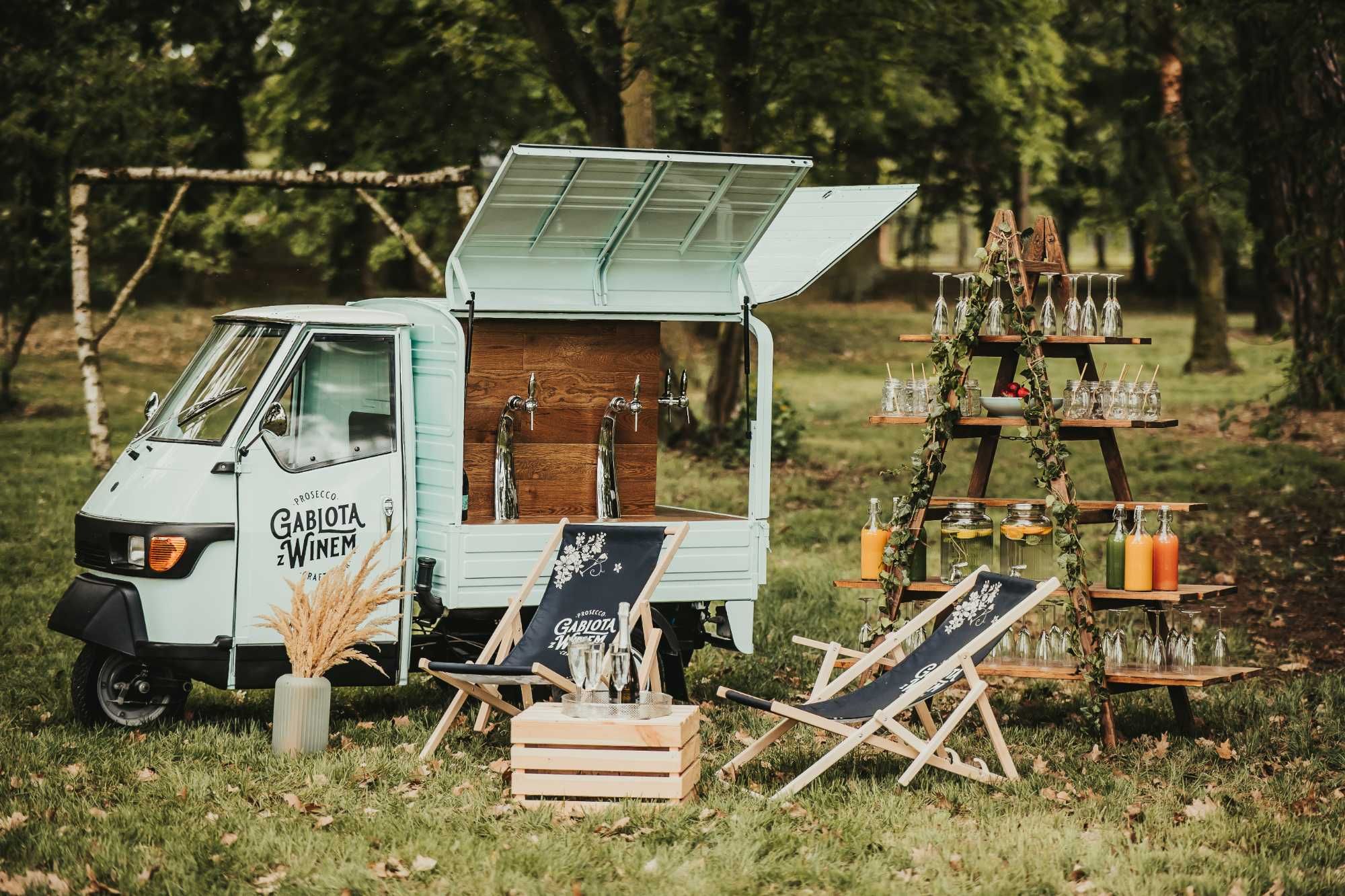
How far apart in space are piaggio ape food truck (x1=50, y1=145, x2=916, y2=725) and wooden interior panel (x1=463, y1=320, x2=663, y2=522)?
0.04 feet

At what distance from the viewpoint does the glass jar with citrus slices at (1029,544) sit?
7.21 meters

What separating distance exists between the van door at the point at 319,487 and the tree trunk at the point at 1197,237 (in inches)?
653

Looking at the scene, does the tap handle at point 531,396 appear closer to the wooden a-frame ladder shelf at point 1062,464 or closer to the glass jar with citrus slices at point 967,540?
the wooden a-frame ladder shelf at point 1062,464

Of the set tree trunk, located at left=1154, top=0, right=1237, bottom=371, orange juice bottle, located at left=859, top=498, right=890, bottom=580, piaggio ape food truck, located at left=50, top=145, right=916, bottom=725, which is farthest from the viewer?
tree trunk, located at left=1154, top=0, right=1237, bottom=371

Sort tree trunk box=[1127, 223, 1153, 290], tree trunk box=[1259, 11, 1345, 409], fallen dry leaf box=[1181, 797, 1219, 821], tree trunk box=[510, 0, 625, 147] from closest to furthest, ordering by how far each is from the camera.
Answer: fallen dry leaf box=[1181, 797, 1219, 821] < tree trunk box=[1259, 11, 1345, 409] < tree trunk box=[510, 0, 625, 147] < tree trunk box=[1127, 223, 1153, 290]

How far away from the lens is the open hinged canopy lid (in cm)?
720

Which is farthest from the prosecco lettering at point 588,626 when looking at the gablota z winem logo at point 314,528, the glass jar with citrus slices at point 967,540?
the glass jar with citrus slices at point 967,540

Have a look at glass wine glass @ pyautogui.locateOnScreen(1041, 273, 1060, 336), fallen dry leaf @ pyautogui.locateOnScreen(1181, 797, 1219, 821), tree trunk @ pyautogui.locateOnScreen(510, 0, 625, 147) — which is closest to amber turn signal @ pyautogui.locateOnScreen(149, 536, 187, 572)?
glass wine glass @ pyautogui.locateOnScreen(1041, 273, 1060, 336)

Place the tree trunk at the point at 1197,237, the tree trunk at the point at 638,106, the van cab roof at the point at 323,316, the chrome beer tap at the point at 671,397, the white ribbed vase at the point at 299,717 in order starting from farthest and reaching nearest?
the tree trunk at the point at 1197,237
the tree trunk at the point at 638,106
the chrome beer tap at the point at 671,397
the van cab roof at the point at 323,316
the white ribbed vase at the point at 299,717

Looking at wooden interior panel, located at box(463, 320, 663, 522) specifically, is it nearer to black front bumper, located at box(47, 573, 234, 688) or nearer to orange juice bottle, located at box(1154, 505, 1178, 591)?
black front bumper, located at box(47, 573, 234, 688)

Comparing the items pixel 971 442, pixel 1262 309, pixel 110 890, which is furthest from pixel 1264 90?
pixel 1262 309

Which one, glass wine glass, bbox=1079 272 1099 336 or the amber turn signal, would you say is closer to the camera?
the amber turn signal

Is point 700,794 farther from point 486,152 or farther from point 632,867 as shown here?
point 486,152

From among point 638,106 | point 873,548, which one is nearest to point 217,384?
point 873,548
